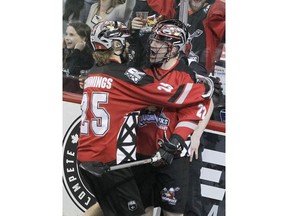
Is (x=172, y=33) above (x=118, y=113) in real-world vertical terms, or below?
above

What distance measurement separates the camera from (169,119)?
4004mm

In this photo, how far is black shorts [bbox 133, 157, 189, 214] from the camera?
3.99m

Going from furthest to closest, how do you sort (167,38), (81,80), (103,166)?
(81,80)
(167,38)
(103,166)

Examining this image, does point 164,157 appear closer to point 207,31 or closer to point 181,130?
point 181,130

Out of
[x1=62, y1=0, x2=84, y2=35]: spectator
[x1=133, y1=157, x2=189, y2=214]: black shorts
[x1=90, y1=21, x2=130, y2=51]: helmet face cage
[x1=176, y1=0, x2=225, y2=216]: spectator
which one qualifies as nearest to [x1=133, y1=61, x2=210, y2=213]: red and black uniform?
[x1=133, y1=157, x2=189, y2=214]: black shorts

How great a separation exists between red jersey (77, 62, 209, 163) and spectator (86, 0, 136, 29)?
53cm

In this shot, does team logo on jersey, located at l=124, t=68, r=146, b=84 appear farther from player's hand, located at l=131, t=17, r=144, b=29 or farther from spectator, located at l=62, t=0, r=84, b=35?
spectator, located at l=62, t=0, r=84, b=35

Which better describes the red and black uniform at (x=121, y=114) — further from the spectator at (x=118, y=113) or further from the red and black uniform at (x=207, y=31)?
the red and black uniform at (x=207, y=31)

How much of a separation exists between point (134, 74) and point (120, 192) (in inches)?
28.7

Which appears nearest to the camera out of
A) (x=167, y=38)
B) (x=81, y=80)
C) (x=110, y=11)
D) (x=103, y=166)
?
(x=103, y=166)

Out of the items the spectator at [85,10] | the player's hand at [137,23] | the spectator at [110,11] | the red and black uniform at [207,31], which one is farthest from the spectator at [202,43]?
the spectator at [85,10]

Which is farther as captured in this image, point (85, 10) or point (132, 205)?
point (85, 10)

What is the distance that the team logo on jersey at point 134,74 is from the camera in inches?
154

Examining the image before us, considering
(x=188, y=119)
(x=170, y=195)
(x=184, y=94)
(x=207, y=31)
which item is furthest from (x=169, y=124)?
(x=207, y=31)
